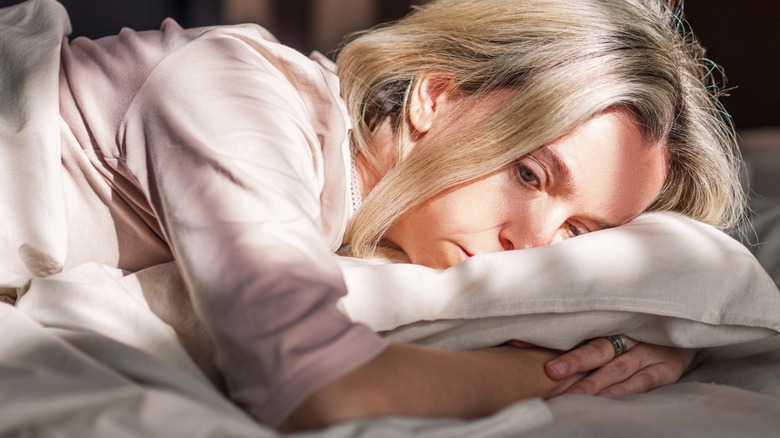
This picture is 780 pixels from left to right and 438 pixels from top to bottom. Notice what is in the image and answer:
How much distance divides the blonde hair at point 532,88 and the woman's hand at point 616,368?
0.29m

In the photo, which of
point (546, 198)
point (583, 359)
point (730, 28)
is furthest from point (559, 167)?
point (730, 28)

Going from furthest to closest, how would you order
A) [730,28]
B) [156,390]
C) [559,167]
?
1. [730,28]
2. [559,167]
3. [156,390]

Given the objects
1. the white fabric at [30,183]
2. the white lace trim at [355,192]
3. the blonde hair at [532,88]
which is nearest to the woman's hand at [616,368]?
the blonde hair at [532,88]

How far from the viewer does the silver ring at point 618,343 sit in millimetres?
982

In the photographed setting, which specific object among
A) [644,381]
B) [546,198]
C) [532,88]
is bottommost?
[644,381]

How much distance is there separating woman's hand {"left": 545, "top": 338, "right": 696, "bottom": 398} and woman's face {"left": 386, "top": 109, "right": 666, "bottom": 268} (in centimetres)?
19

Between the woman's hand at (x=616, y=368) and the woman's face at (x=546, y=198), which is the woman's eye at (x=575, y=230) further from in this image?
the woman's hand at (x=616, y=368)

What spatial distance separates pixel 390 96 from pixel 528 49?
222mm

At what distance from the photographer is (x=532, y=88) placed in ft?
3.74

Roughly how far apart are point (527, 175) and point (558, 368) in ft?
0.99

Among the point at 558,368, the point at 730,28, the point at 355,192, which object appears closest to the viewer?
the point at 558,368

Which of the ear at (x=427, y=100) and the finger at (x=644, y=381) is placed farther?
the ear at (x=427, y=100)

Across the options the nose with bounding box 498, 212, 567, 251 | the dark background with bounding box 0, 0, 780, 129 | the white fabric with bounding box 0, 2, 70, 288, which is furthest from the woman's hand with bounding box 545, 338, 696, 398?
the dark background with bounding box 0, 0, 780, 129

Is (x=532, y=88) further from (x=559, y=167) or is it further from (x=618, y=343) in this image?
(x=618, y=343)
